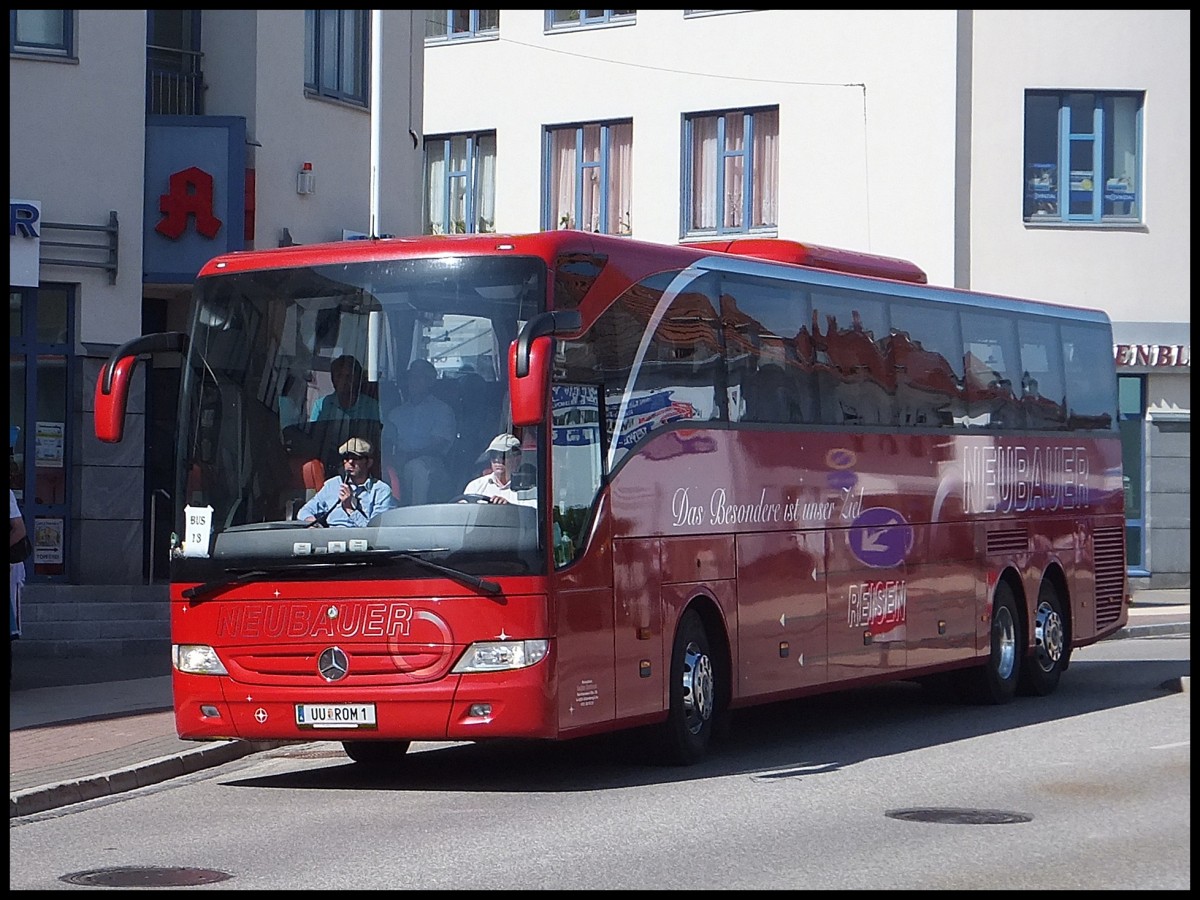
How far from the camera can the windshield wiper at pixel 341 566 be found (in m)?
12.0

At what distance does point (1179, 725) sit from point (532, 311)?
654 cm

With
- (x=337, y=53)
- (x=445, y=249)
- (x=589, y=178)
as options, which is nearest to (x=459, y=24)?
(x=589, y=178)

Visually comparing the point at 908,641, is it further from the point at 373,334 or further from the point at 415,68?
the point at 415,68

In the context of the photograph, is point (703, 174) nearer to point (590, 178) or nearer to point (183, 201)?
point (590, 178)

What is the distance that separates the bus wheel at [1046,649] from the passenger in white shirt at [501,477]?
8045 millimetres

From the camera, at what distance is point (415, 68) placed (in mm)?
27891

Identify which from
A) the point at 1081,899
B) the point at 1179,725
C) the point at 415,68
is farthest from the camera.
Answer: the point at 415,68

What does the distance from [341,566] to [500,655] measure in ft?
3.43

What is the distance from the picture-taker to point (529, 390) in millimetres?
11242

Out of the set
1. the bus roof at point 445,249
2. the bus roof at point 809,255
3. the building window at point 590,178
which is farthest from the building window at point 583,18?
the bus roof at point 445,249

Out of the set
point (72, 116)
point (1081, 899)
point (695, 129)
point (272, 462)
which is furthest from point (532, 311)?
point (695, 129)

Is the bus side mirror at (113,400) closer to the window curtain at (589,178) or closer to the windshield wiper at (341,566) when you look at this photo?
the windshield wiper at (341,566)

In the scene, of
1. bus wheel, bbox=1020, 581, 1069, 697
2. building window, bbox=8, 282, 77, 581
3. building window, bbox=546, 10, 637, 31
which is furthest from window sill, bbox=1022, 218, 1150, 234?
building window, bbox=8, 282, 77, 581

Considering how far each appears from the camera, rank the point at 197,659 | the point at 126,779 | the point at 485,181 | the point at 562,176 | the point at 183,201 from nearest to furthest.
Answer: the point at 197,659, the point at 126,779, the point at 183,201, the point at 562,176, the point at 485,181
